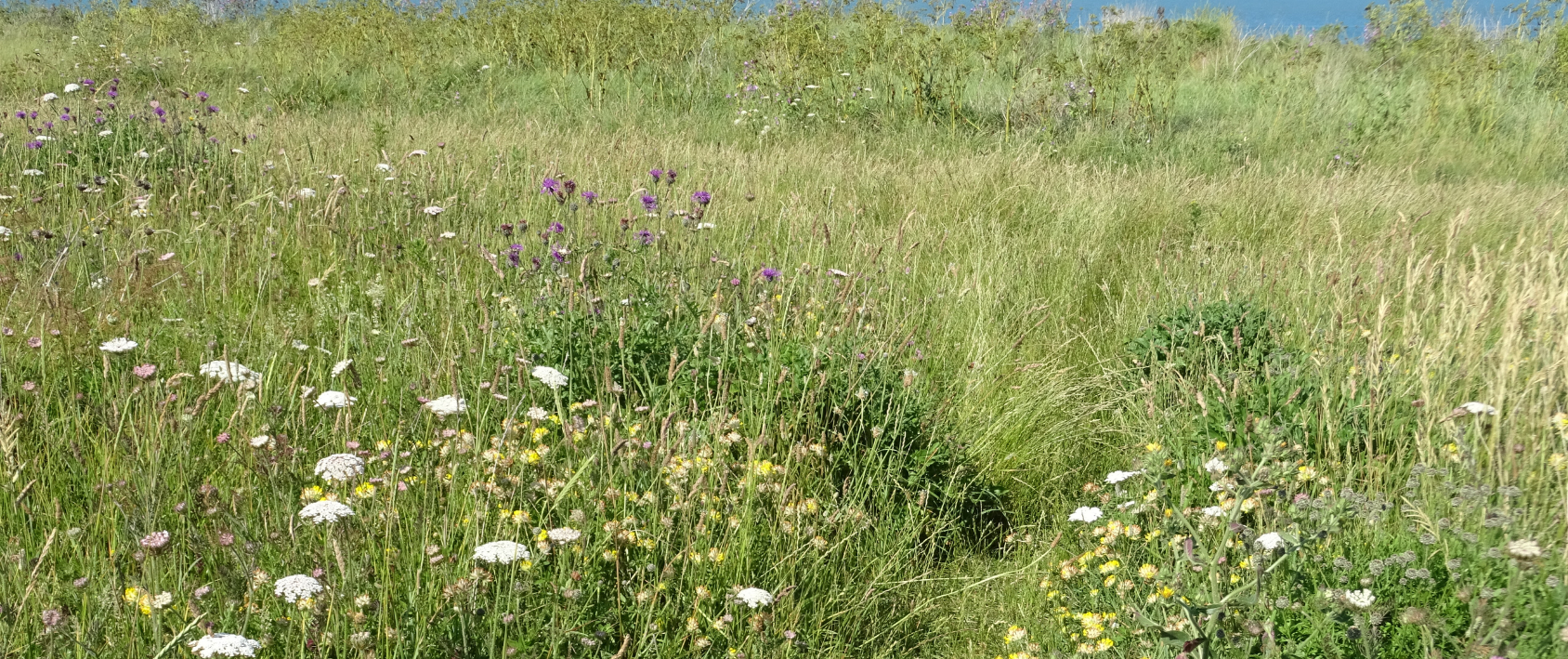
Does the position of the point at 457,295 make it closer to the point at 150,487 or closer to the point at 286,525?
the point at 286,525

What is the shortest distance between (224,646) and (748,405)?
4.70 ft

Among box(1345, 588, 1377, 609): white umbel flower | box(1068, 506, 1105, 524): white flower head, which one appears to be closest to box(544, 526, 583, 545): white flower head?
box(1068, 506, 1105, 524): white flower head

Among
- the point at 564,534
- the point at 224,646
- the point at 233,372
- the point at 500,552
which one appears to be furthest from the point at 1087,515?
the point at 233,372

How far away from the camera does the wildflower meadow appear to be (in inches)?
68.4

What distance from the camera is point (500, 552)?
1.61m

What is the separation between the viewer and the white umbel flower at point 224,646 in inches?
50.9

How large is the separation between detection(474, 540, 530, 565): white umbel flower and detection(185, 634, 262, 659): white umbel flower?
1.11 ft

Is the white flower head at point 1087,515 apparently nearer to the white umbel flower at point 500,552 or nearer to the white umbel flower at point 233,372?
the white umbel flower at point 500,552

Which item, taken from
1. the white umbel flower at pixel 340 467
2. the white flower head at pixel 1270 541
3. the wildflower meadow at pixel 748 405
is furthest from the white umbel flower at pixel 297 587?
the white flower head at pixel 1270 541

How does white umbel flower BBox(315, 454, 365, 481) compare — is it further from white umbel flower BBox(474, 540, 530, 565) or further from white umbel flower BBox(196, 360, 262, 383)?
white umbel flower BBox(196, 360, 262, 383)

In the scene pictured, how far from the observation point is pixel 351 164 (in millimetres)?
5023

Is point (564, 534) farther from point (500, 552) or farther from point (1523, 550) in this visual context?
point (1523, 550)

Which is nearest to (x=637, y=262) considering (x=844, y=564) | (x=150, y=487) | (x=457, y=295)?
(x=457, y=295)

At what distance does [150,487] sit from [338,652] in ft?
1.23
